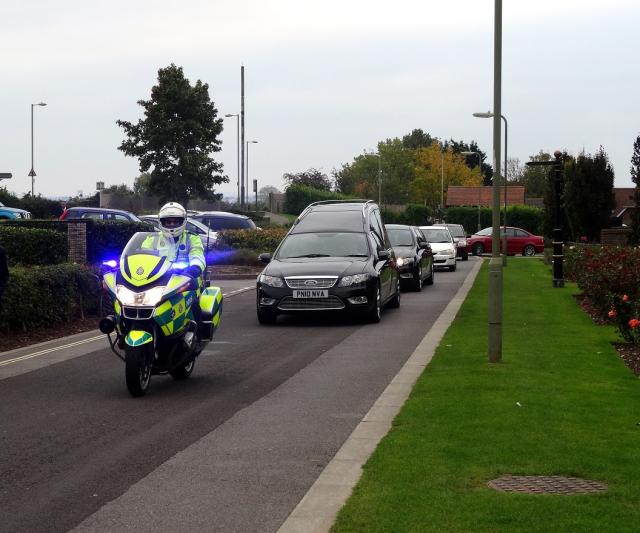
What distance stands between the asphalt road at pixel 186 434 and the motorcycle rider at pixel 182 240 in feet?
4.06

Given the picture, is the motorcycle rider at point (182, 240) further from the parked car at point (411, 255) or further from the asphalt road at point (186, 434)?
the parked car at point (411, 255)

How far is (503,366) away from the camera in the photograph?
1206 centimetres

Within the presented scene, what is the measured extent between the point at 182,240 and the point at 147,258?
683 millimetres

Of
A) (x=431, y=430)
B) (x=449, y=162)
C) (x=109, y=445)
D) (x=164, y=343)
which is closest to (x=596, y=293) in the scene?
(x=164, y=343)

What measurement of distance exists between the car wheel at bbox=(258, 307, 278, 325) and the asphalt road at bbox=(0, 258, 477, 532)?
8.78 feet

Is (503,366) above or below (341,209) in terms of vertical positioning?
below

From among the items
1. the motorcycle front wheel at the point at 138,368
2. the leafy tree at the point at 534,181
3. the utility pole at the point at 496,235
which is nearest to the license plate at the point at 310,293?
the utility pole at the point at 496,235

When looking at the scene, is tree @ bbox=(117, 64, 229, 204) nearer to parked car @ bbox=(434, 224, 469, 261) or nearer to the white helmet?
parked car @ bbox=(434, 224, 469, 261)

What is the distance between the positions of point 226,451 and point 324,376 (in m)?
4.15

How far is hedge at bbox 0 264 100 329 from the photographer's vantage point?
15.8m

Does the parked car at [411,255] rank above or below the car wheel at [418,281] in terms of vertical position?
above

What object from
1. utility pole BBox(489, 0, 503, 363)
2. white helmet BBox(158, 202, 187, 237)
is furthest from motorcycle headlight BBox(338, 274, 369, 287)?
white helmet BBox(158, 202, 187, 237)

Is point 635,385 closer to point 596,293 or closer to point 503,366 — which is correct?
point 503,366

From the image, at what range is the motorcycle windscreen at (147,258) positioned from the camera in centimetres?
1084
